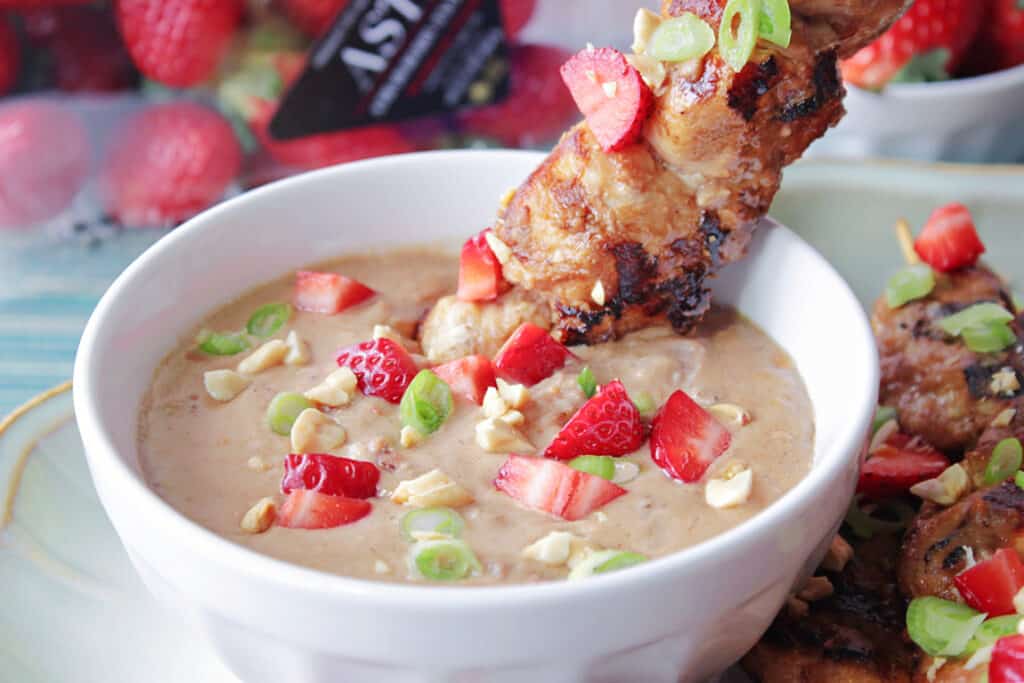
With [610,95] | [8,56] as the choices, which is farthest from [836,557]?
[8,56]

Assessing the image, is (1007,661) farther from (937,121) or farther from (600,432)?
(937,121)

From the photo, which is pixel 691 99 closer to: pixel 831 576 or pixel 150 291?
pixel 831 576

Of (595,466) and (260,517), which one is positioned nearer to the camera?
(260,517)

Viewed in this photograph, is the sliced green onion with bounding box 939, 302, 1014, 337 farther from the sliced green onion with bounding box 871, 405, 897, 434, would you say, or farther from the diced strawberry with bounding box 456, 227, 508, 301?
the diced strawberry with bounding box 456, 227, 508, 301

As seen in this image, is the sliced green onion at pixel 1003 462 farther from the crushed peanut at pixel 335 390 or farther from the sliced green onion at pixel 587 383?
the crushed peanut at pixel 335 390

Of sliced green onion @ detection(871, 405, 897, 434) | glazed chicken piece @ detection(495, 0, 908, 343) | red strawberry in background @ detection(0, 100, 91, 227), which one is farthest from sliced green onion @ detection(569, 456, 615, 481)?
red strawberry in background @ detection(0, 100, 91, 227)

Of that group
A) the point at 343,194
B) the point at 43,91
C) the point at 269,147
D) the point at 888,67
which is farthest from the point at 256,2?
the point at 888,67

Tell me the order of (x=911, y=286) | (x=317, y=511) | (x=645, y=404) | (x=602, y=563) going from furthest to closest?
1. (x=911, y=286)
2. (x=645, y=404)
3. (x=317, y=511)
4. (x=602, y=563)

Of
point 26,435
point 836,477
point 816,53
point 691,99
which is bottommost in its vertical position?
point 26,435
